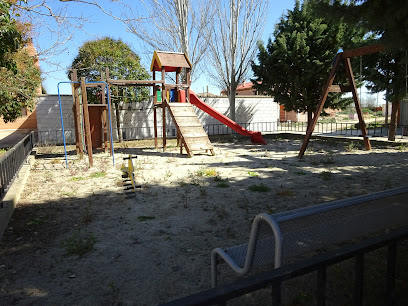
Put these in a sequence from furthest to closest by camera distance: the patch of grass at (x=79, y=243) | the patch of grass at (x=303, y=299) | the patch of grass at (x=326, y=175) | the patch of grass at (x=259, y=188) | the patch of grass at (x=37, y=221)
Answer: the patch of grass at (x=326, y=175) → the patch of grass at (x=259, y=188) → the patch of grass at (x=37, y=221) → the patch of grass at (x=79, y=243) → the patch of grass at (x=303, y=299)

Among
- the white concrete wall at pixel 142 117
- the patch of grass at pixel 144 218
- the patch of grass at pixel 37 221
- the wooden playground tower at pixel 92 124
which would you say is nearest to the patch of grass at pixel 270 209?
the patch of grass at pixel 144 218

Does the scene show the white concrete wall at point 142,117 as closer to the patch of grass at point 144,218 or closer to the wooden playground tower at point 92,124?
the wooden playground tower at point 92,124

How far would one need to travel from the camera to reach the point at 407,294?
1949 mm

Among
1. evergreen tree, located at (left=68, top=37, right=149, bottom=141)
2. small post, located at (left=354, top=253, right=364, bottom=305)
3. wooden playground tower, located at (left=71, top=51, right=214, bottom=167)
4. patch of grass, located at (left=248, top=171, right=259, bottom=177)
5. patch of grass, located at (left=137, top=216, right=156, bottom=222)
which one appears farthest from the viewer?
evergreen tree, located at (left=68, top=37, right=149, bottom=141)

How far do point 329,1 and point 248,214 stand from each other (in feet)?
9.40

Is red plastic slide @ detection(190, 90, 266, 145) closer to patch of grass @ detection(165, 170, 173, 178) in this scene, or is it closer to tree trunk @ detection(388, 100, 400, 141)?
tree trunk @ detection(388, 100, 400, 141)

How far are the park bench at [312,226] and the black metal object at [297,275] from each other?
42 cm

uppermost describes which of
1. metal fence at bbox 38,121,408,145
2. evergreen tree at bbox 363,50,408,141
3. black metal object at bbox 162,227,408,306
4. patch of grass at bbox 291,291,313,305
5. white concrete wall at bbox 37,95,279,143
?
evergreen tree at bbox 363,50,408,141

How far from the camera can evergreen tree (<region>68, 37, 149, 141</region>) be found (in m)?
14.0

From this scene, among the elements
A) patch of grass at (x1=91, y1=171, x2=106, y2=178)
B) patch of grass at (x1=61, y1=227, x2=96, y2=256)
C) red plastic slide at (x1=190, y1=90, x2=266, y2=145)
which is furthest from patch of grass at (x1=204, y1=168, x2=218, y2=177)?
red plastic slide at (x1=190, y1=90, x2=266, y2=145)

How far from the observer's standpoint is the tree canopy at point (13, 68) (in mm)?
4090

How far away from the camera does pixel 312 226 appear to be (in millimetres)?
2012

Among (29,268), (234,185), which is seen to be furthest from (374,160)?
(29,268)

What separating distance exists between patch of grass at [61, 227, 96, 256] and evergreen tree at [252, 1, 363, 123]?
41.3 ft
